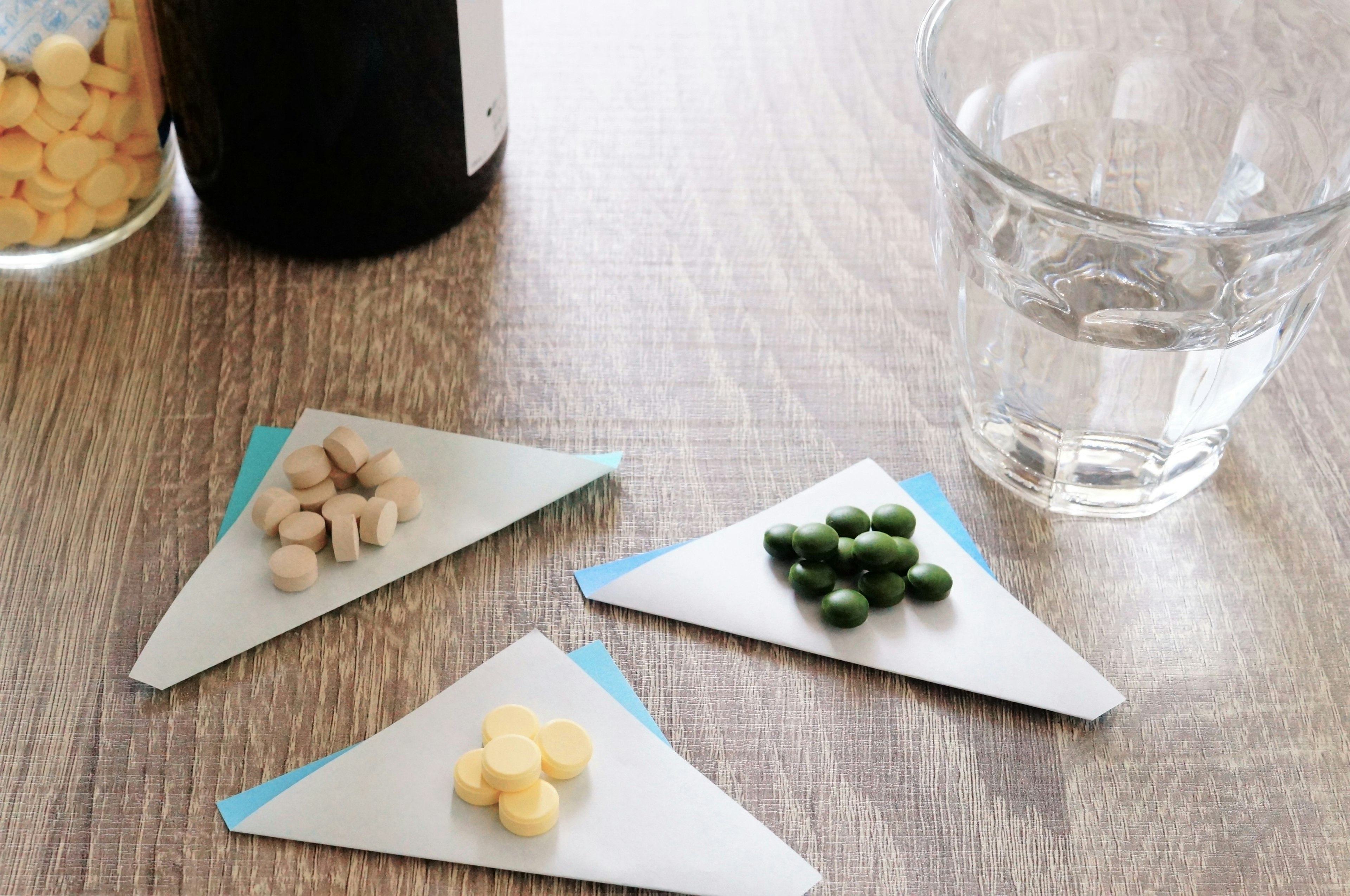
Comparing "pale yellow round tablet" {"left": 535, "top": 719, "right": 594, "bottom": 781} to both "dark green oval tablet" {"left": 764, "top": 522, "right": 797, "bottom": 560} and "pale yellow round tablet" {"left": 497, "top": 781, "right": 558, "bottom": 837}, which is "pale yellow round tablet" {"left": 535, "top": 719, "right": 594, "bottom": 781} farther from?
"dark green oval tablet" {"left": 764, "top": 522, "right": 797, "bottom": 560}

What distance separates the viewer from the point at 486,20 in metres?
0.68

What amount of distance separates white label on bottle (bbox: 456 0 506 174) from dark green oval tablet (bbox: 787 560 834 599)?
0.32 m

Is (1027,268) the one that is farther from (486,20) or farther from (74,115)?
(74,115)

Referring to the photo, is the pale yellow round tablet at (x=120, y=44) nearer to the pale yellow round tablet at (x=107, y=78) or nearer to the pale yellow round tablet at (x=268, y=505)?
the pale yellow round tablet at (x=107, y=78)

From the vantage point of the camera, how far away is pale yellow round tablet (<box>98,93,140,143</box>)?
69 centimetres

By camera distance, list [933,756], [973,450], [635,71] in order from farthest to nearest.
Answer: [635,71]
[973,450]
[933,756]

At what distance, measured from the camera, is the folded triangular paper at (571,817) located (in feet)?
1.63

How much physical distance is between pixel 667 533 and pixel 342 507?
16 centimetres

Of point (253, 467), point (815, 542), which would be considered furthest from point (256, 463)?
point (815, 542)

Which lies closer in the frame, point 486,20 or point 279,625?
point 279,625

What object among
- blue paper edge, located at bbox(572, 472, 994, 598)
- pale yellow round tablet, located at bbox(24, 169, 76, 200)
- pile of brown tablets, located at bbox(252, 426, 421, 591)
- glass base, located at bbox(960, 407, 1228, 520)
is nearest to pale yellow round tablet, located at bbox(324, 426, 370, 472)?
pile of brown tablets, located at bbox(252, 426, 421, 591)

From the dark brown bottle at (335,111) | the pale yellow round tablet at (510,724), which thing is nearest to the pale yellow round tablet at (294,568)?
the pale yellow round tablet at (510,724)

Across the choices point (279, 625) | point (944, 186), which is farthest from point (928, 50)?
point (279, 625)

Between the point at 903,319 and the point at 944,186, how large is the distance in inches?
5.6
